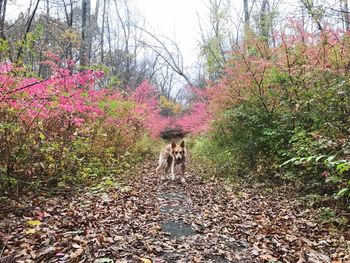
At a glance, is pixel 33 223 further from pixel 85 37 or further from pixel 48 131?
pixel 85 37

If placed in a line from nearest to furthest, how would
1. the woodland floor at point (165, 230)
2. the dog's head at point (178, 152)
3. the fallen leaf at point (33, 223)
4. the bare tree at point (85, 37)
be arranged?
the woodland floor at point (165, 230), the fallen leaf at point (33, 223), the dog's head at point (178, 152), the bare tree at point (85, 37)

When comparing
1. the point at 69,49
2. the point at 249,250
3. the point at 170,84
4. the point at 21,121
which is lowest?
the point at 249,250

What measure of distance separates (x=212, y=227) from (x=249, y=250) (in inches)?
34.8

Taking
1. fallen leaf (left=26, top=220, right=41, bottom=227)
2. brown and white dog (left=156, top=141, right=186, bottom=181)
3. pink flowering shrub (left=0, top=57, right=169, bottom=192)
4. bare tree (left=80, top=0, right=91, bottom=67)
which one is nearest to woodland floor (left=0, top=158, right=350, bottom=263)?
fallen leaf (left=26, top=220, right=41, bottom=227)

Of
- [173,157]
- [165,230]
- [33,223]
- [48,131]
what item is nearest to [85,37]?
[173,157]

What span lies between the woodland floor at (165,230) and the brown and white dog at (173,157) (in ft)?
5.64

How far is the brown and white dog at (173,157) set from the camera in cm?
775

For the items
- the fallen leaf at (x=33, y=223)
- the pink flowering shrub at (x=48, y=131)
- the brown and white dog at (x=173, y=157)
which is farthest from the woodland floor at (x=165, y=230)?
the brown and white dog at (x=173, y=157)

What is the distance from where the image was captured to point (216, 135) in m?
11.1

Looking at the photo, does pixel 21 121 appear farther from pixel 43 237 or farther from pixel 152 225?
pixel 152 225

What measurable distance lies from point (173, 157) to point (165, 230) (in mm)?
3719

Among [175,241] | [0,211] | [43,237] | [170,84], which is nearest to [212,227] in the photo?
[175,241]

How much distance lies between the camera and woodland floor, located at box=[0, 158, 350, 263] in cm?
331

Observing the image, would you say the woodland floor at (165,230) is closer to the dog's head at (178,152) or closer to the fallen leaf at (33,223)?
the fallen leaf at (33,223)
